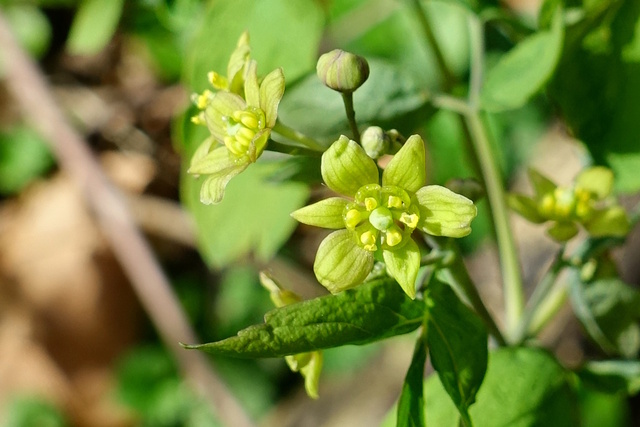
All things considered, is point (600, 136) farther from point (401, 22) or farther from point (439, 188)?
point (401, 22)

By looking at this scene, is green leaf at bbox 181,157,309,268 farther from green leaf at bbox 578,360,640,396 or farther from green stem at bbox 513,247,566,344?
green leaf at bbox 578,360,640,396

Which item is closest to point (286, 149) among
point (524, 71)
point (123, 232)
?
point (524, 71)

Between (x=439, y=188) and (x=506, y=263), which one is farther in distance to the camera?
(x=506, y=263)

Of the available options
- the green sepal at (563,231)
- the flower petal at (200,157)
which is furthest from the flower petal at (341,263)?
the green sepal at (563,231)

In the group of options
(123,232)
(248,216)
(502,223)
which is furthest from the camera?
(123,232)

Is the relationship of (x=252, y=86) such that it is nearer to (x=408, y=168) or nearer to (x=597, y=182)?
(x=408, y=168)

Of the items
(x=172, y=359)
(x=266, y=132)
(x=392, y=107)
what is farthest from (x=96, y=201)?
(x=266, y=132)
